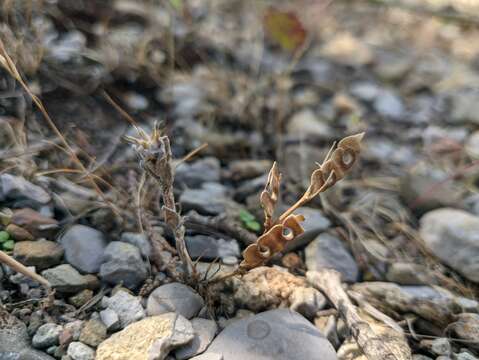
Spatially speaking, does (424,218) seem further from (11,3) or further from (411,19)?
(411,19)

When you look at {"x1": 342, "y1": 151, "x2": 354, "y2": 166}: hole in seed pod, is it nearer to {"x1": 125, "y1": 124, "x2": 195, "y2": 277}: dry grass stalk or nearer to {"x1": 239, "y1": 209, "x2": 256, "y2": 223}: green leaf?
{"x1": 125, "y1": 124, "x2": 195, "y2": 277}: dry grass stalk

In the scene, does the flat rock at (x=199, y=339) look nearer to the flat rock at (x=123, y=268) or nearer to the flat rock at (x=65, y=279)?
the flat rock at (x=123, y=268)

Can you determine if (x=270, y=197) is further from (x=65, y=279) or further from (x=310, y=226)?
(x=65, y=279)

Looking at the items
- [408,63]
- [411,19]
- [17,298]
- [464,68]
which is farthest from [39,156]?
[411,19]

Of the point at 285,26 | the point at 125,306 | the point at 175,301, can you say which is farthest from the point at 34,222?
the point at 285,26

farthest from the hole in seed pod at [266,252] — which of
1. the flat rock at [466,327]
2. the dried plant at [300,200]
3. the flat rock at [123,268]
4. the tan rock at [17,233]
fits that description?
the tan rock at [17,233]

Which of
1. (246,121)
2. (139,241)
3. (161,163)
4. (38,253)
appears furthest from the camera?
(246,121)
